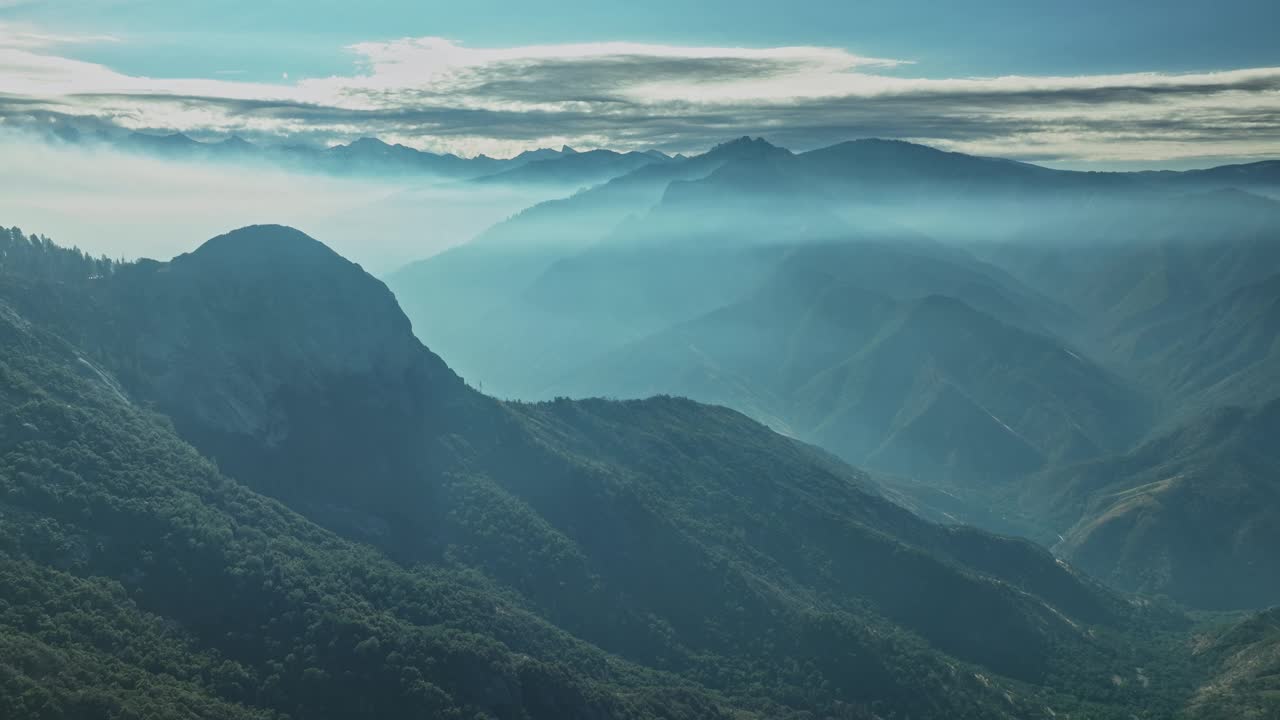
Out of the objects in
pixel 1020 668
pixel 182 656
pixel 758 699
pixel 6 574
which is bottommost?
pixel 1020 668

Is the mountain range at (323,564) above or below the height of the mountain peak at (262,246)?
below

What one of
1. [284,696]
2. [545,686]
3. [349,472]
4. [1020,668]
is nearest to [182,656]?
[284,696]

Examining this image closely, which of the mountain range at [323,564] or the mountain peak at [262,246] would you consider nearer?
the mountain range at [323,564]

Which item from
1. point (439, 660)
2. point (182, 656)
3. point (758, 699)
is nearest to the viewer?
point (182, 656)

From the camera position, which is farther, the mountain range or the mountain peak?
the mountain peak

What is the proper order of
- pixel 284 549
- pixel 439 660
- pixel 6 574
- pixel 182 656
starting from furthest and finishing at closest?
pixel 284 549, pixel 439 660, pixel 182 656, pixel 6 574

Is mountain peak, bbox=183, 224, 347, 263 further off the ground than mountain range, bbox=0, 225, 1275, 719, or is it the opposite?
mountain peak, bbox=183, 224, 347, 263

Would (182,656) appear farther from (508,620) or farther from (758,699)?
(758,699)

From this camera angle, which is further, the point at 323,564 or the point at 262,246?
the point at 262,246

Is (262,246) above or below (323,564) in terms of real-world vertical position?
above

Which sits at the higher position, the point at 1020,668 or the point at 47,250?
the point at 47,250

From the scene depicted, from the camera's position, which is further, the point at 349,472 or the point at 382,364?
the point at 382,364
